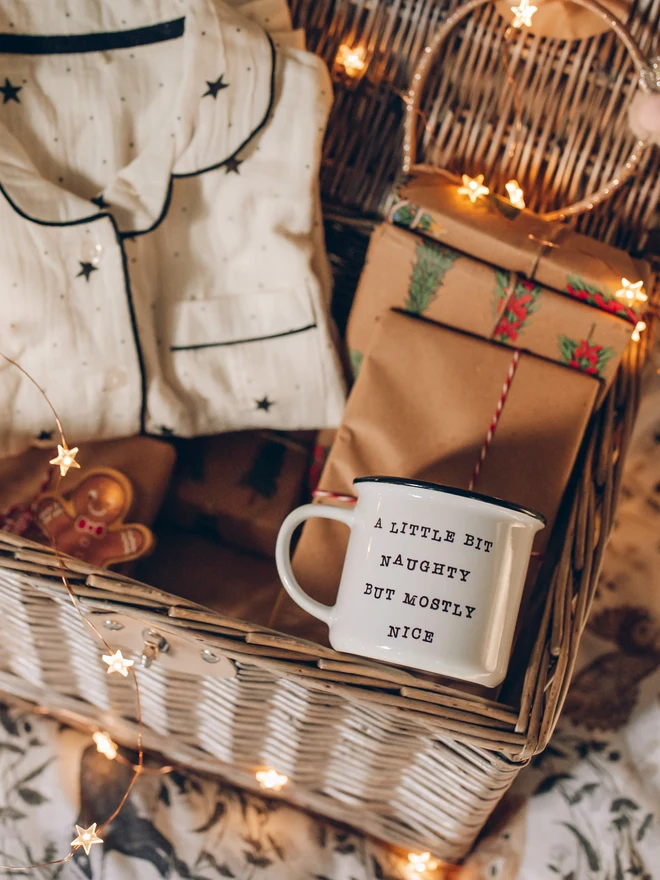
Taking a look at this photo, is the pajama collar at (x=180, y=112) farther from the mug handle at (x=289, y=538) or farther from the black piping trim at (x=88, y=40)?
the mug handle at (x=289, y=538)

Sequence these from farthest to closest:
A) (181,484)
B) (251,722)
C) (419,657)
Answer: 1. (181,484)
2. (251,722)
3. (419,657)

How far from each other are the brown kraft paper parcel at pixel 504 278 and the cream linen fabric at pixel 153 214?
0.09m

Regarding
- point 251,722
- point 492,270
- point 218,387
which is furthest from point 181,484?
point 492,270

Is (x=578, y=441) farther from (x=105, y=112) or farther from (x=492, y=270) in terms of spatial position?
(x=105, y=112)

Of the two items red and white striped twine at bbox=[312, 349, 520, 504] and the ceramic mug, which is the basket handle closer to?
red and white striped twine at bbox=[312, 349, 520, 504]

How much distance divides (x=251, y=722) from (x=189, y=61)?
1.75 feet

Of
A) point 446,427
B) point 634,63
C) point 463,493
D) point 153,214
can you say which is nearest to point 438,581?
point 463,493

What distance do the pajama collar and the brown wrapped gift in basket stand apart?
0.12 m

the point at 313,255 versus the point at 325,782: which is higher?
the point at 313,255

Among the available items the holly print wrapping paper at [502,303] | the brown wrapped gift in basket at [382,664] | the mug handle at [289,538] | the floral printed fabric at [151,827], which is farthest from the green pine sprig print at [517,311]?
the floral printed fabric at [151,827]

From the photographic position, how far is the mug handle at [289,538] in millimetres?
488

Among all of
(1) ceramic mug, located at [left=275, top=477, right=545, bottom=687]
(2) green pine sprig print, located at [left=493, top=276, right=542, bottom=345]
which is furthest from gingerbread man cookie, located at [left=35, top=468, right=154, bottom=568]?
(2) green pine sprig print, located at [left=493, top=276, right=542, bottom=345]

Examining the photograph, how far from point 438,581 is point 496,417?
0.19 m

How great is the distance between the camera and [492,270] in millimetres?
596
